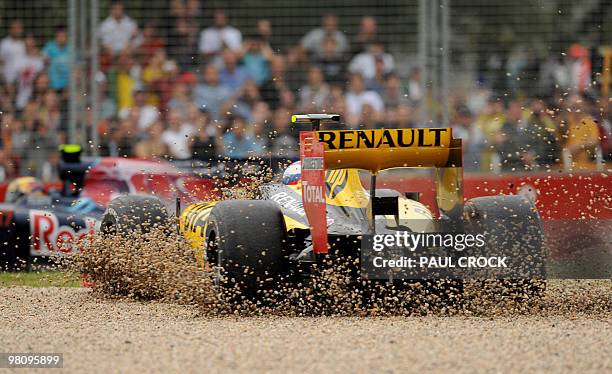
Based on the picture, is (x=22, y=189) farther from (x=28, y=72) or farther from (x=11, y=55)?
(x=11, y=55)

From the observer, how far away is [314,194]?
637 cm

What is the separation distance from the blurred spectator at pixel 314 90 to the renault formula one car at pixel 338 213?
4941 millimetres

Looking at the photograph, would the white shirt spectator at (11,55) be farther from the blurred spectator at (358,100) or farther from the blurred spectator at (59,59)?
the blurred spectator at (358,100)

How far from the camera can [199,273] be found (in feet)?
22.2

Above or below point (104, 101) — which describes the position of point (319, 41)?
above

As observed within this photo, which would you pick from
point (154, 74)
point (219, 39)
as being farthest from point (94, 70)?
point (219, 39)

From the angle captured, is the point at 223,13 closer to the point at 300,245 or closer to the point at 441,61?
the point at 441,61

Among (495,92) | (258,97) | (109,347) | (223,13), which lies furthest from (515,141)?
(109,347)

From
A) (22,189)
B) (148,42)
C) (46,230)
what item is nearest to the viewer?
(46,230)

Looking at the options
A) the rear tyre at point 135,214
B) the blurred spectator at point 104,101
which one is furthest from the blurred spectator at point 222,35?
the rear tyre at point 135,214

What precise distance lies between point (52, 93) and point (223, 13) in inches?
87.1

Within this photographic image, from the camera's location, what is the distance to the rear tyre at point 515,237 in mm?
6590

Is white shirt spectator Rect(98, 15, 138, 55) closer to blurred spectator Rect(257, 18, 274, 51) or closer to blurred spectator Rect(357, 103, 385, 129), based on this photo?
blurred spectator Rect(257, 18, 274, 51)

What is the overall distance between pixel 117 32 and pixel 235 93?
164 centimetres
